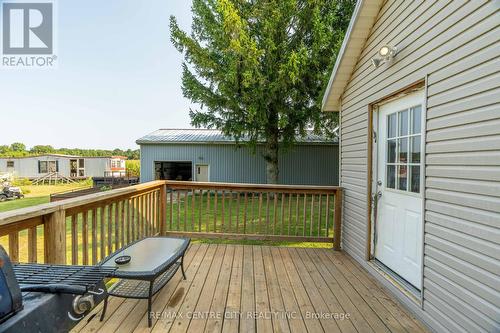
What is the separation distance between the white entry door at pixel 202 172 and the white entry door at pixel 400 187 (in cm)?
990

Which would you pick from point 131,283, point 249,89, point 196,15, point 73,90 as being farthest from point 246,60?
point 73,90

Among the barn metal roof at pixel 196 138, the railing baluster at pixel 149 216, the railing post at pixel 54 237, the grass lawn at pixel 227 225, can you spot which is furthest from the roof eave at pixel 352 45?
the barn metal roof at pixel 196 138

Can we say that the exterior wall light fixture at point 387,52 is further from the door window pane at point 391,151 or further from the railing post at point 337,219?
the railing post at point 337,219

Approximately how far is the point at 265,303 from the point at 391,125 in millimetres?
2355

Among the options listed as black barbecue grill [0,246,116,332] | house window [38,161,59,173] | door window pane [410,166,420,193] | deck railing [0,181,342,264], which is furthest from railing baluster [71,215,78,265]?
house window [38,161,59,173]

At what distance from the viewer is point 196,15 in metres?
9.00

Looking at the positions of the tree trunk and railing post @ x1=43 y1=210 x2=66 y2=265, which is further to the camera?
the tree trunk

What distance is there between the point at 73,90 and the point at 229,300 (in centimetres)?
1393

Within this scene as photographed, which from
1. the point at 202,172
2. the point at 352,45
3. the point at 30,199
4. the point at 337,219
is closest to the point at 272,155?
the point at 202,172

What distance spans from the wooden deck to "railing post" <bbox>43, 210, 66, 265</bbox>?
23.3 inches

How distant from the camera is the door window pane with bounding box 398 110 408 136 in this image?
8.39 ft

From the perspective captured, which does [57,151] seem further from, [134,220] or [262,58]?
[134,220]

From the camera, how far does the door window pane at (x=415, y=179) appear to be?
236 cm

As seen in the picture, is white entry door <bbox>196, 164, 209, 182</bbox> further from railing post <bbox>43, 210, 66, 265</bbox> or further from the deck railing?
railing post <bbox>43, 210, 66, 265</bbox>
